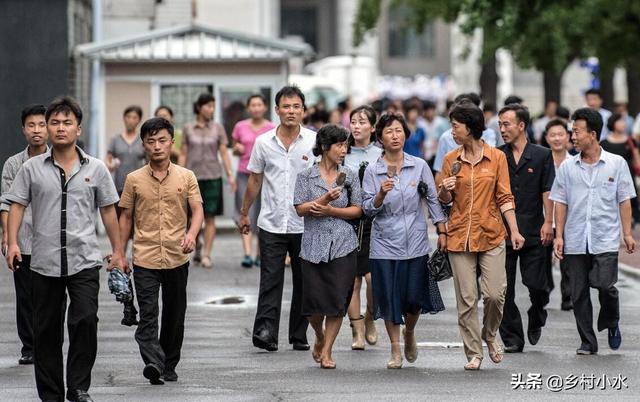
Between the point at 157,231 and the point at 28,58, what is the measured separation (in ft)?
48.4

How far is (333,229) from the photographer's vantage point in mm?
11711

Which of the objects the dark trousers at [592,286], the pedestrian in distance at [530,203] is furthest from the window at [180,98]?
the dark trousers at [592,286]

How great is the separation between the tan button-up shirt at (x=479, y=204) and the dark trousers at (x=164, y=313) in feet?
5.93

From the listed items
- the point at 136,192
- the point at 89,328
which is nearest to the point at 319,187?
the point at 136,192

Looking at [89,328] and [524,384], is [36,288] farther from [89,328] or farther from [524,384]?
[524,384]

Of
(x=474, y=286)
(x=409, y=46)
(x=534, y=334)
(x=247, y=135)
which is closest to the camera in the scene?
(x=474, y=286)

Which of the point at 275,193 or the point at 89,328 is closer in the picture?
the point at 89,328

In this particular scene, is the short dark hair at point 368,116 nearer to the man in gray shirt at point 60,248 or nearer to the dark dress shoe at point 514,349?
the dark dress shoe at point 514,349

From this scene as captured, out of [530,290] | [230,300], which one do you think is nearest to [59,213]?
[530,290]

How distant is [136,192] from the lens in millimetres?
11031

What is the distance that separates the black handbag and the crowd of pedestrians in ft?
0.14

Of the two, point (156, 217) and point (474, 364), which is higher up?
point (156, 217)

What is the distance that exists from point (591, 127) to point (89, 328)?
165 inches

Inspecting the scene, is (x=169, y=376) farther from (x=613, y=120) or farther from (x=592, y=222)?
(x=613, y=120)
